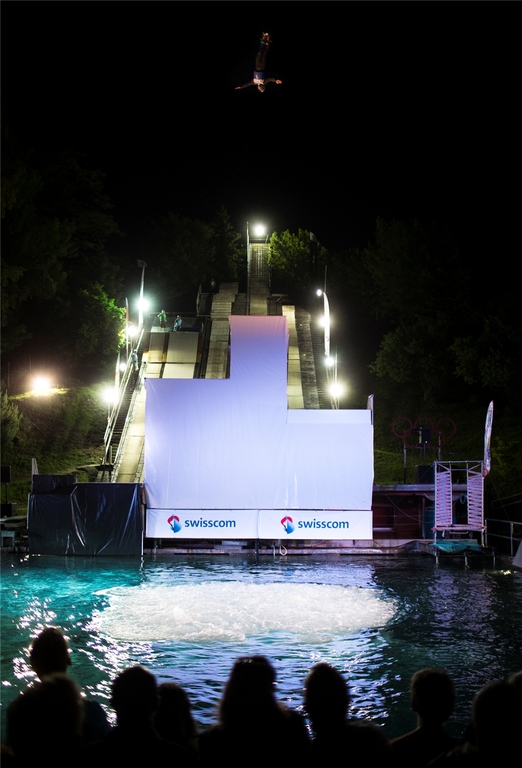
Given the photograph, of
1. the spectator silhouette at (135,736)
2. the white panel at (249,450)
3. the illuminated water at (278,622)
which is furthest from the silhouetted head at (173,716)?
the white panel at (249,450)

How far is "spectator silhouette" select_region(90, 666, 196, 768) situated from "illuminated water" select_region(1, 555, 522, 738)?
4433 mm

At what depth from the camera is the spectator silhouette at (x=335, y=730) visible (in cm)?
341

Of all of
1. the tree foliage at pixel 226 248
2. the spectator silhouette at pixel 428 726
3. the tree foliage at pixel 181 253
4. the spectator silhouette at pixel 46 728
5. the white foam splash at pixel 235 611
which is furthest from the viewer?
the tree foliage at pixel 226 248

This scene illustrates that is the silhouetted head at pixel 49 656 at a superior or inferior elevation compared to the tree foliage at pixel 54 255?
inferior

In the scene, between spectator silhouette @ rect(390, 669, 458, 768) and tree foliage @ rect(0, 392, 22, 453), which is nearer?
spectator silhouette @ rect(390, 669, 458, 768)

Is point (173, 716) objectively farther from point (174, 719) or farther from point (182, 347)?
point (182, 347)

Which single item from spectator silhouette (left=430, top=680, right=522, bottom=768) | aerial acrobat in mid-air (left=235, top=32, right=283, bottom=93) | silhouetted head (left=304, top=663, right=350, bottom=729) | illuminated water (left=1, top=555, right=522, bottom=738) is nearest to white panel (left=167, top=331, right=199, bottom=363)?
aerial acrobat in mid-air (left=235, top=32, right=283, bottom=93)

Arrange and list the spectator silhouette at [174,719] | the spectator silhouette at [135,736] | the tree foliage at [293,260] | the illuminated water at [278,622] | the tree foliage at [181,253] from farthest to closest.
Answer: the tree foliage at [293,260]
the tree foliage at [181,253]
the illuminated water at [278,622]
the spectator silhouette at [174,719]
the spectator silhouette at [135,736]

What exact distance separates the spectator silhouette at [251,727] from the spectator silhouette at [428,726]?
0.59 m

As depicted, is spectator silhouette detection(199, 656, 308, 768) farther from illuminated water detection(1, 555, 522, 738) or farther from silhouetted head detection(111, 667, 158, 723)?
illuminated water detection(1, 555, 522, 738)

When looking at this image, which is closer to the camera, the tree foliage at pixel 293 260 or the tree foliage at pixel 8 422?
the tree foliage at pixel 8 422

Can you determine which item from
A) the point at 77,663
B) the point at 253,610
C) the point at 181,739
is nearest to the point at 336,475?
the point at 253,610

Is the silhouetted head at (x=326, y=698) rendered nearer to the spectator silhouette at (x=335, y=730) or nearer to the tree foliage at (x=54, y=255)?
the spectator silhouette at (x=335, y=730)

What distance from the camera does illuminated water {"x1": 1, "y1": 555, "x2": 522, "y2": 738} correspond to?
911 cm
